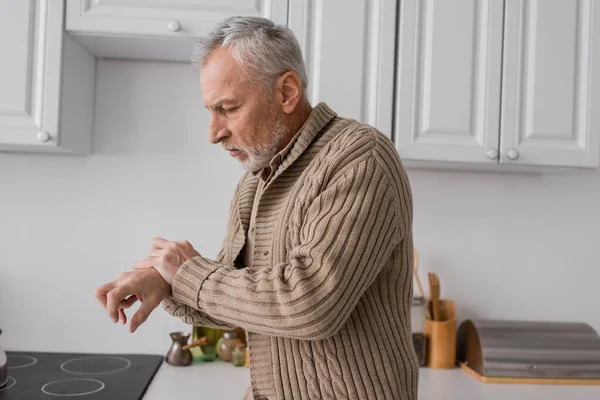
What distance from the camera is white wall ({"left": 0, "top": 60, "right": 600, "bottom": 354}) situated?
2.01m

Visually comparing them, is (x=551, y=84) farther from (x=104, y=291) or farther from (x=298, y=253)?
(x=104, y=291)

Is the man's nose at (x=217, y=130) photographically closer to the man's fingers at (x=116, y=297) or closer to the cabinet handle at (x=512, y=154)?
the man's fingers at (x=116, y=297)

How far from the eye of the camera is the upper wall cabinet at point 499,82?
177 centimetres

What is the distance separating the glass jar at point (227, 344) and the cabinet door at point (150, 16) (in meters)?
0.92

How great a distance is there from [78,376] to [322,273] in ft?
3.59

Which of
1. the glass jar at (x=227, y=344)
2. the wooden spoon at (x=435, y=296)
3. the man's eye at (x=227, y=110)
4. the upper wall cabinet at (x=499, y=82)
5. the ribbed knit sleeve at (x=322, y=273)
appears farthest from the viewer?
the wooden spoon at (x=435, y=296)

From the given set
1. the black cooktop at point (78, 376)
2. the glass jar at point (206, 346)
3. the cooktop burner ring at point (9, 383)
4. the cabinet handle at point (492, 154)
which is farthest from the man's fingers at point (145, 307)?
the cabinet handle at point (492, 154)

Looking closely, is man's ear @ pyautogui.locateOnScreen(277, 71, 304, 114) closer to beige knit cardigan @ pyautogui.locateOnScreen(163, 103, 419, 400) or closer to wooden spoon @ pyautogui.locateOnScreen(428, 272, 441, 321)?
beige knit cardigan @ pyautogui.locateOnScreen(163, 103, 419, 400)

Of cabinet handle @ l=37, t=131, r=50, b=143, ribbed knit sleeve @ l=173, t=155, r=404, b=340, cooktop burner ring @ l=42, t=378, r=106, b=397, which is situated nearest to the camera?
ribbed knit sleeve @ l=173, t=155, r=404, b=340

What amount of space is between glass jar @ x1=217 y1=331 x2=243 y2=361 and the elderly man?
2.11 feet

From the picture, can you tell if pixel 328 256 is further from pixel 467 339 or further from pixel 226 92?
pixel 467 339

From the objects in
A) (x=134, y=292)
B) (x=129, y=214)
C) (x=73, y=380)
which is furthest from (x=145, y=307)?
(x=129, y=214)

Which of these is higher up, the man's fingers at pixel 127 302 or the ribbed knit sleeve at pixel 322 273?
the ribbed knit sleeve at pixel 322 273

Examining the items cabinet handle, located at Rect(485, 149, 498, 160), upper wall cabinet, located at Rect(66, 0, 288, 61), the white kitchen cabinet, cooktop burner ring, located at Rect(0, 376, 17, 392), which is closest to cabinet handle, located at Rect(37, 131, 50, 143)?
the white kitchen cabinet
